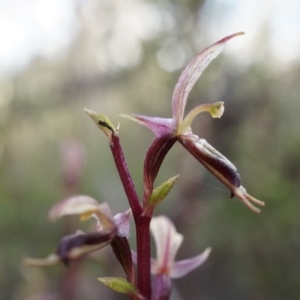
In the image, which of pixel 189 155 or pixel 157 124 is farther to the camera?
pixel 189 155

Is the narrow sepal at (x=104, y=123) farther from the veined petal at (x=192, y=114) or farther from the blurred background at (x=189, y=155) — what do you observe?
the blurred background at (x=189, y=155)

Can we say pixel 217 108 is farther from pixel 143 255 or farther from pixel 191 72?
pixel 143 255

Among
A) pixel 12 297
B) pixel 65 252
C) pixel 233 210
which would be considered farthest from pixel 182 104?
pixel 12 297

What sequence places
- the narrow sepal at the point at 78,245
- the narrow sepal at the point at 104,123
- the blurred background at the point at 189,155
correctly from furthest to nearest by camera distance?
the blurred background at the point at 189,155, the narrow sepal at the point at 104,123, the narrow sepal at the point at 78,245

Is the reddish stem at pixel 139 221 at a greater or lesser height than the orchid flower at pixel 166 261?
greater

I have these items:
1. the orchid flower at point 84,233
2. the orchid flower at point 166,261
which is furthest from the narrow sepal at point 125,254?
the orchid flower at point 166,261

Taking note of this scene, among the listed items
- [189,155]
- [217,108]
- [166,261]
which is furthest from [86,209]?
[189,155]

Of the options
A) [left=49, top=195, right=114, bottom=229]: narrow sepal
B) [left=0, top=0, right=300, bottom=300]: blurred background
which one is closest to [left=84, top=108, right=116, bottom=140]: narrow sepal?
[left=49, top=195, right=114, bottom=229]: narrow sepal
